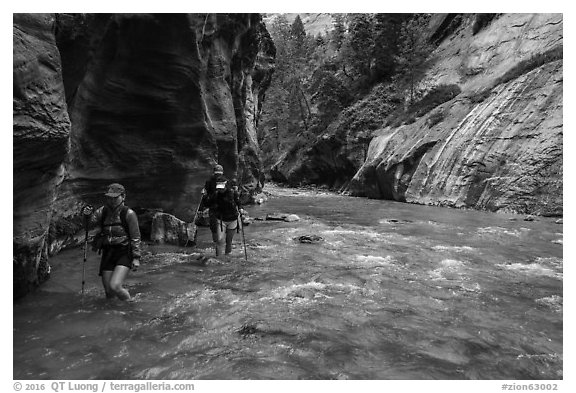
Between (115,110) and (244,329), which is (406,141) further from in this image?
(244,329)

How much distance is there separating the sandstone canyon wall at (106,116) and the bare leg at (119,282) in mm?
1754

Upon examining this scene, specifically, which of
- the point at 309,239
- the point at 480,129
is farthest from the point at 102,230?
the point at 480,129

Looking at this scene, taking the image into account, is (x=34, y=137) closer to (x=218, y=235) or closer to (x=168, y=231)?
(x=218, y=235)

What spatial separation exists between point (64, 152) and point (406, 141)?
2942 centimetres

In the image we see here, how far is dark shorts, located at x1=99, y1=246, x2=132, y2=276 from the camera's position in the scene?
24.1 ft

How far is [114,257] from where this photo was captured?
7371 mm

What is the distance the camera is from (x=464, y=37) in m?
39.8

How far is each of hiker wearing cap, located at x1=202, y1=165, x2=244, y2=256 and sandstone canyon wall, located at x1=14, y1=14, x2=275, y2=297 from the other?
3860 mm

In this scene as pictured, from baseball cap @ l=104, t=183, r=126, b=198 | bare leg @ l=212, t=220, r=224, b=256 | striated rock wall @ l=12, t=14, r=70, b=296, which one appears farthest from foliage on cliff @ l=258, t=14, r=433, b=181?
striated rock wall @ l=12, t=14, r=70, b=296

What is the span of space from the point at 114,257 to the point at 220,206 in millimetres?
4491

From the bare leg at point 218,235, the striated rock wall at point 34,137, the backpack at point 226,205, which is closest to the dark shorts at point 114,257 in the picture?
the striated rock wall at point 34,137

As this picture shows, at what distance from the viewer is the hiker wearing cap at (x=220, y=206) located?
453 inches

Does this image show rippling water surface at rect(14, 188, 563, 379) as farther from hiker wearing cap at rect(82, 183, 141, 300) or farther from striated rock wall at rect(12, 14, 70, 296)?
striated rock wall at rect(12, 14, 70, 296)
